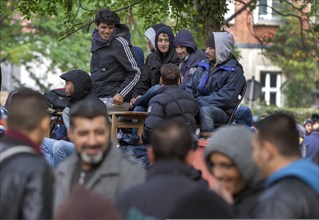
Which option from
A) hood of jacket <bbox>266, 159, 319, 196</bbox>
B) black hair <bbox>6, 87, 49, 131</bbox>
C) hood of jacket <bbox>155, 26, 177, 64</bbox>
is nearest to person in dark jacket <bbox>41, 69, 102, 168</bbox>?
hood of jacket <bbox>155, 26, 177, 64</bbox>

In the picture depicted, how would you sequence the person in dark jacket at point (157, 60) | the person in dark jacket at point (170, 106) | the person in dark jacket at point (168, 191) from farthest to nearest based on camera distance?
the person in dark jacket at point (157, 60) → the person in dark jacket at point (170, 106) → the person in dark jacket at point (168, 191)

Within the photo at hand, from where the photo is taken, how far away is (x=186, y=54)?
15.4 meters

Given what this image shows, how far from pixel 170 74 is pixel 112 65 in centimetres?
141

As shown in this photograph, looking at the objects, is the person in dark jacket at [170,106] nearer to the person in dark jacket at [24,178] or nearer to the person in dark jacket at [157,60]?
the person in dark jacket at [157,60]

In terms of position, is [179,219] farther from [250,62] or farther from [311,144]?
[250,62]

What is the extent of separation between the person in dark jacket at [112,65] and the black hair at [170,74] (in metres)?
1.12

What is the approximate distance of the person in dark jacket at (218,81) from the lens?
14469 mm

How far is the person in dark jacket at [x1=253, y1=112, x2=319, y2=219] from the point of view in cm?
738

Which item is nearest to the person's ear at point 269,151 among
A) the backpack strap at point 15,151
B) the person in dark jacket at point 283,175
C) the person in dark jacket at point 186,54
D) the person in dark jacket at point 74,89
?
the person in dark jacket at point 283,175

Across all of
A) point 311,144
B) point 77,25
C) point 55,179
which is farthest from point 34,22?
point 55,179

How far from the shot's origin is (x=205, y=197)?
7367 millimetres

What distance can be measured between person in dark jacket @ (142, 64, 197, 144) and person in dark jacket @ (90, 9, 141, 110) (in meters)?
1.20

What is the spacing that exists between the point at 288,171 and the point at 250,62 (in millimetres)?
45007

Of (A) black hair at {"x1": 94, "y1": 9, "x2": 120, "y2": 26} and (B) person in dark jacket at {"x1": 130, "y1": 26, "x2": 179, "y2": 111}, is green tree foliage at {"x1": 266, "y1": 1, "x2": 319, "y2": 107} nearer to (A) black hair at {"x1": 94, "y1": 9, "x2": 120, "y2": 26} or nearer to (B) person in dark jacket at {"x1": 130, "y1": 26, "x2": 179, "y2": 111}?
(B) person in dark jacket at {"x1": 130, "y1": 26, "x2": 179, "y2": 111}
